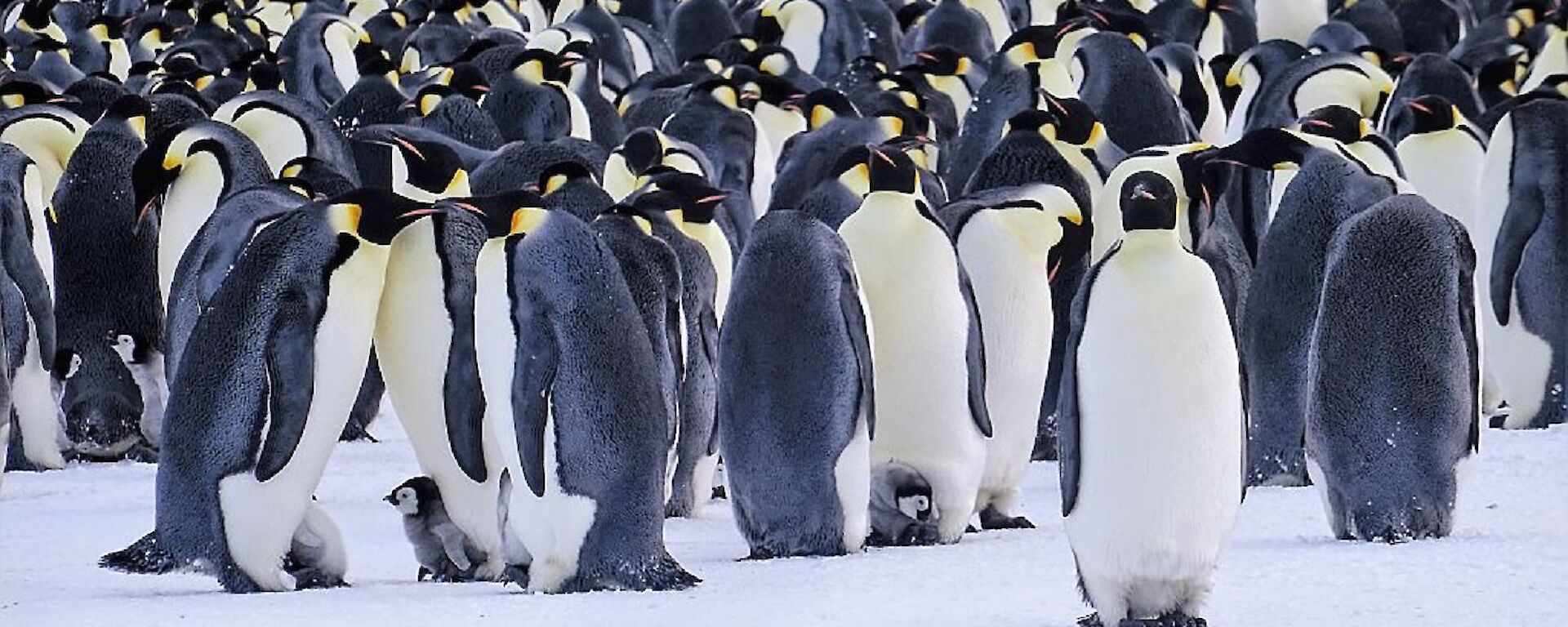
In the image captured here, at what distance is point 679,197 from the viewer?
287 inches

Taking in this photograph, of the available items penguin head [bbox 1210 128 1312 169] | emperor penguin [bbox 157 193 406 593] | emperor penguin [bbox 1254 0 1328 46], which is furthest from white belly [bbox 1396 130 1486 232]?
emperor penguin [bbox 1254 0 1328 46]

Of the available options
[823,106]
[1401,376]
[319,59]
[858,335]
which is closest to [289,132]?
[823,106]

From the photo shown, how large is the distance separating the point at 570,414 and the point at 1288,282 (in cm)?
245

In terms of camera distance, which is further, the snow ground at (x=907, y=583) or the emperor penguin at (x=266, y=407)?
the emperor penguin at (x=266, y=407)

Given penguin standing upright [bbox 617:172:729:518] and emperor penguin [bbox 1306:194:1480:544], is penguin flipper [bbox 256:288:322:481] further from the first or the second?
emperor penguin [bbox 1306:194:1480:544]

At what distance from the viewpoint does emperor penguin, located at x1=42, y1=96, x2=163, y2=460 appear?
8.85 meters

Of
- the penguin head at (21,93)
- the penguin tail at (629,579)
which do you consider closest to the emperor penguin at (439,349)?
the penguin tail at (629,579)

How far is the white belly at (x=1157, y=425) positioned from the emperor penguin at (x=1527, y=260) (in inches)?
152

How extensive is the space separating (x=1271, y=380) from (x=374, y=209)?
2682 millimetres

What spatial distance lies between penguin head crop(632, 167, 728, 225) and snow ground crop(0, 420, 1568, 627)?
85 centimetres

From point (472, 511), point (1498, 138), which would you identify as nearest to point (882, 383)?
point (472, 511)

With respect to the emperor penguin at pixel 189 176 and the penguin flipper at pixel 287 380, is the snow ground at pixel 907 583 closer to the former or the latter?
the penguin flipper at pixel 287 380

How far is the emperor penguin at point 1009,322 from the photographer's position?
7145 millimetres

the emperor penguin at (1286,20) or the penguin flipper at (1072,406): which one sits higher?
the penguin flipper at (1072,406)
